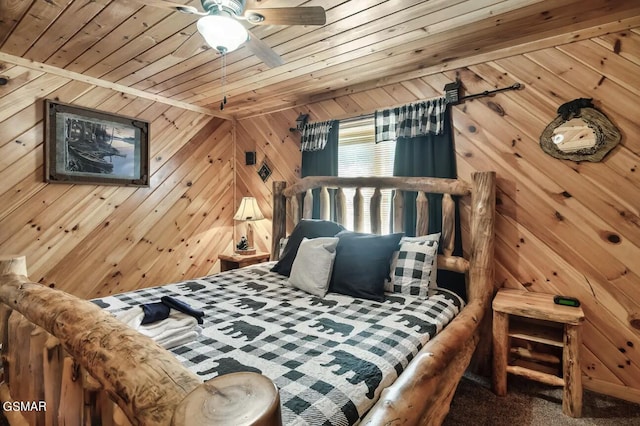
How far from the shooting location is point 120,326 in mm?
863

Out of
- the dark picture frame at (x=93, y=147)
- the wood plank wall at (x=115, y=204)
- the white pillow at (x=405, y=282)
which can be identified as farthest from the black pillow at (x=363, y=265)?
the dark picture frame at (x=93, y=147)

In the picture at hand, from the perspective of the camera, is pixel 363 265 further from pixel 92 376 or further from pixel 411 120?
pixel 92 376

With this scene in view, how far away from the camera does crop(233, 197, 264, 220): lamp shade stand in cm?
333

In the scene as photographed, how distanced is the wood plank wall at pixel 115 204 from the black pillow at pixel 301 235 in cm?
148

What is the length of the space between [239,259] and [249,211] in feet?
1.71

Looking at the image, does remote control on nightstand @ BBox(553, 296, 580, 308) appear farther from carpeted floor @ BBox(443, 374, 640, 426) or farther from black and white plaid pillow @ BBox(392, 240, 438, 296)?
black and white plaid pillow @ BBox(392, 240, 438, 296)

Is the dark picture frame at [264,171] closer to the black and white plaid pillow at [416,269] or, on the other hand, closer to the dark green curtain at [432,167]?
the dark green curtain at [432,167]

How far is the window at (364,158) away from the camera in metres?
2.71

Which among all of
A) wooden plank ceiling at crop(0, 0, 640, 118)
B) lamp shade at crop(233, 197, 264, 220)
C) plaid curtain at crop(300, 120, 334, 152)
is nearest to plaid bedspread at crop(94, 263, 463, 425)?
lamp shade at crop(233, 197, 264, 220)

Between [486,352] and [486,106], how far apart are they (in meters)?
1.72

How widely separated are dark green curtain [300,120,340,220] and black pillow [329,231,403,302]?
2.44 feet

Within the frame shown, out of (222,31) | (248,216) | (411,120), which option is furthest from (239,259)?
(222,31)

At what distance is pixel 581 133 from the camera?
1.88 metres

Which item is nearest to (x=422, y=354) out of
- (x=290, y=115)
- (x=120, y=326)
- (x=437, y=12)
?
(x=120, y=326)
